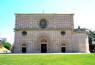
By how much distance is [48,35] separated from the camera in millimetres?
33000

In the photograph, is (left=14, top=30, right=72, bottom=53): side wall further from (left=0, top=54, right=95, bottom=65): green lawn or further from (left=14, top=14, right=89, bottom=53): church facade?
(left=0, top=54, right=95, bottom=65): green lawn

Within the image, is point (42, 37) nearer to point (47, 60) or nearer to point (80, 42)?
point (80, 42)

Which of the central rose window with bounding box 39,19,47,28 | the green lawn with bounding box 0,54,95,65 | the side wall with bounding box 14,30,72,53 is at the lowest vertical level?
the green lawn with bounding box 0,54,95,65

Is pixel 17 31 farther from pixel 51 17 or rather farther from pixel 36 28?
pixel 51 17

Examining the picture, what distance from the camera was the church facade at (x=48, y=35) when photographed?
32.3 m

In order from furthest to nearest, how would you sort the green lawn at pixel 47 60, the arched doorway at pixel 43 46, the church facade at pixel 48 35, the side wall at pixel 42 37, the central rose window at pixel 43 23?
the central rose window at pixel 43 23 → the arched doorway at pixel 43 46 → the side wall at pixel 42 37 → the church facade at pixel 48 35 → the green lawn at pixel 47 60

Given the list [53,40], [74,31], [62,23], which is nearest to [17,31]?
[53,40]

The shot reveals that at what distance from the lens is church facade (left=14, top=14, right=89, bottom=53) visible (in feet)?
106

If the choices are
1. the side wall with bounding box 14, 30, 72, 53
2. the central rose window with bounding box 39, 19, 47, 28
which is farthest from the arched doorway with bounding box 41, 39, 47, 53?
the central rose window with bounding box 39, 19, 47, 28

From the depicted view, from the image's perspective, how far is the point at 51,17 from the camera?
1347 inches

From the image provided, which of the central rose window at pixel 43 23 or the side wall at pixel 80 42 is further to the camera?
the central rose window at pixel 43 23

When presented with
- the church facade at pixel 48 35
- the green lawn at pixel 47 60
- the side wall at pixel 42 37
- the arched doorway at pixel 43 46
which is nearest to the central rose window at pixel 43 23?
the church facade at pixel 48 35

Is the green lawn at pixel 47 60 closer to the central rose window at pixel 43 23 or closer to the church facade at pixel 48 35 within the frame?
the church facade at pixel 48 35

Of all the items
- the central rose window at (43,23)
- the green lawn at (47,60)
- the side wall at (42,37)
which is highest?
the central rose window at (43,23)
